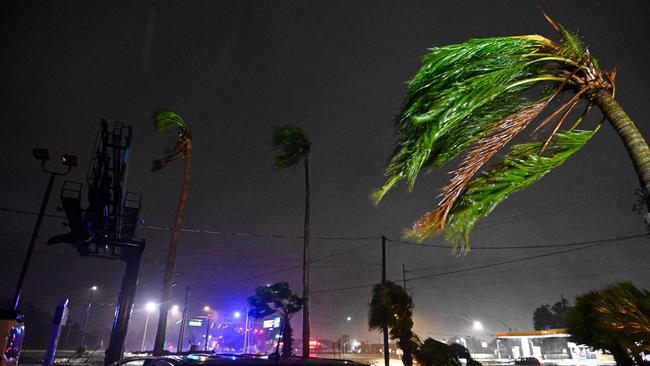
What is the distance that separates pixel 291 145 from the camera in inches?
843

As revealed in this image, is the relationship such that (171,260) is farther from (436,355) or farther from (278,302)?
(436,355)

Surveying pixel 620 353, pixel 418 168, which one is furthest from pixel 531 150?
pixel 620 353

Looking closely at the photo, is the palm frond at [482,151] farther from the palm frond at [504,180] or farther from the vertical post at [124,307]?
the vertical post at [124,307]

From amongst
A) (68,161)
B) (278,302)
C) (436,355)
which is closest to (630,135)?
(436,355)

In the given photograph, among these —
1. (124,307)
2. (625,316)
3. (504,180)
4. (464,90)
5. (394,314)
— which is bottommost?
(625,316)

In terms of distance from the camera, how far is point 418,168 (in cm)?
390

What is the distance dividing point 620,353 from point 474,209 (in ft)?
9.00

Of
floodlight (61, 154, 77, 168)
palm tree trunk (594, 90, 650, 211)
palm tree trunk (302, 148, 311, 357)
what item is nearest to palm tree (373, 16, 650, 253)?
palm tree trunk (594, 90, 650, 211)

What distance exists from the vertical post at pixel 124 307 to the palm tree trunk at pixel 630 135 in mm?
19698

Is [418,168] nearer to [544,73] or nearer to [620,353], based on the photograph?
[544,73]

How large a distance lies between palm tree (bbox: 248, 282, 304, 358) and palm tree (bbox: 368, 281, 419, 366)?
908cm

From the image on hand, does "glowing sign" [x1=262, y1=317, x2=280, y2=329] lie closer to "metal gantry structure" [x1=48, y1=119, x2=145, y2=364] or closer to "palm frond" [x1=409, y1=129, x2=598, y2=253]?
"metal gantry structure" [x1=48, y1=119, x2=145, y2=364]

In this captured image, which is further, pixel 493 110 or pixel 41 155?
pixel 41 155

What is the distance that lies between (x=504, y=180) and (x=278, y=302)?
18.9 metres
